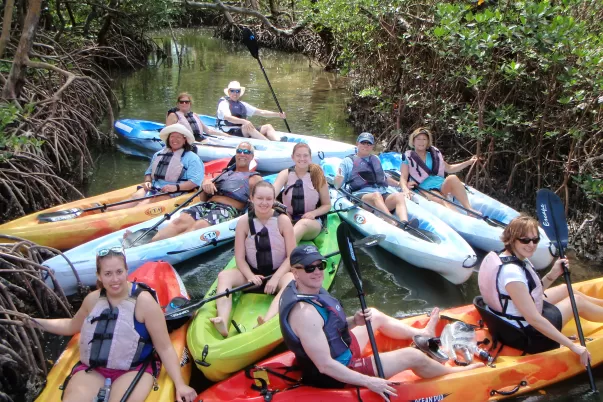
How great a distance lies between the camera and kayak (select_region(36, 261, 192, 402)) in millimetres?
3107

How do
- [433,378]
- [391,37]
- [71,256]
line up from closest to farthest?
[433,378], [71,256], [391,37]

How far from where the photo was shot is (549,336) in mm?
3400

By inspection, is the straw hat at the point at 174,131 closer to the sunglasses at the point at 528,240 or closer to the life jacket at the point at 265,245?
the life jacket at the point at 265,245

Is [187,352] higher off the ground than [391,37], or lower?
lower

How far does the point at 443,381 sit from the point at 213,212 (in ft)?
9.87

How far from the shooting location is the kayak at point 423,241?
15.8ft

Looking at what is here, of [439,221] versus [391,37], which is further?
[391,37]

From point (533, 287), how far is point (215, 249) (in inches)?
128

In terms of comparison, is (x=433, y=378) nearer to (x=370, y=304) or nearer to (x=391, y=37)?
(x=370, y=304)

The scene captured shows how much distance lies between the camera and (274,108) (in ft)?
38.7

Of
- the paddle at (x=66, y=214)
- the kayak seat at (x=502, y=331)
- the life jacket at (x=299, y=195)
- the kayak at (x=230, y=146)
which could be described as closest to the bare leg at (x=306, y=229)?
the life jacket at (x=299, y=195)

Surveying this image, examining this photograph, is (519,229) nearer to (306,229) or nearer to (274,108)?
(306,229)

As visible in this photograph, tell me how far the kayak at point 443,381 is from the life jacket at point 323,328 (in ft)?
0.60

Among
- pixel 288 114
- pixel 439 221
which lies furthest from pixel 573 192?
pixel 288 114
